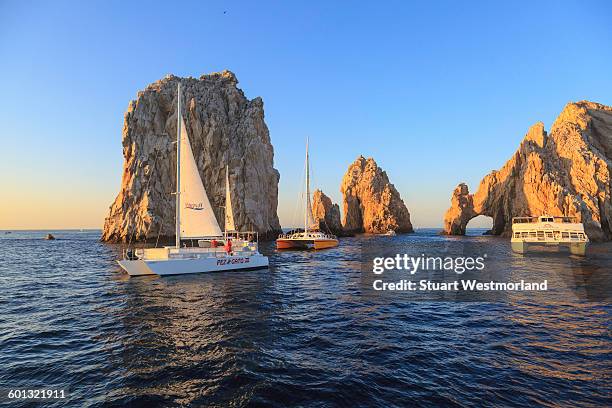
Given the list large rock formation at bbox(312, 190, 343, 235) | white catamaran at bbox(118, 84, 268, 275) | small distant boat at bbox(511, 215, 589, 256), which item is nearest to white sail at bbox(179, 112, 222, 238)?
white catamaran at bbox(118, 84, 268, 275)

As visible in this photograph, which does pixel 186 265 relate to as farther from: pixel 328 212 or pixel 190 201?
pixel 328 212

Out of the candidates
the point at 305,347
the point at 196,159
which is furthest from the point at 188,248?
the point at 196,159

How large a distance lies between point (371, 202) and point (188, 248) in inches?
4140

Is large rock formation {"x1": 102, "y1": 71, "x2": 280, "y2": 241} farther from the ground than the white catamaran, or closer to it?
farther from the ground

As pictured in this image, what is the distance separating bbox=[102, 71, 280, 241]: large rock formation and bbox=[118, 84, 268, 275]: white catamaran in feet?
174

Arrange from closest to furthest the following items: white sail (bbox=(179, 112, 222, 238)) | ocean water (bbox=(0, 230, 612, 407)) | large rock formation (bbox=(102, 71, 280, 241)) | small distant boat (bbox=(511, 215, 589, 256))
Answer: ocean water (bbox=(0, 230, 612, 407)) → white sail (bbox=(179, 112, 222, 238)) → small distant boat (bbox=(511, 215, 589, 256)) → large rock formation (bbox=(102, 71, 280, 241))

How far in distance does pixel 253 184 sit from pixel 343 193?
5548 centimetres

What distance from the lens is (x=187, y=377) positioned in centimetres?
830

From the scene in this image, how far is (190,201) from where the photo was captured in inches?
1049

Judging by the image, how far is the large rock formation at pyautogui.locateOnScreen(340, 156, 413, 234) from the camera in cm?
12256

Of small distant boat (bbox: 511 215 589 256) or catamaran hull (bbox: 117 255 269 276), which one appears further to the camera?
small distant boat (bbox: 511 215 589 256)

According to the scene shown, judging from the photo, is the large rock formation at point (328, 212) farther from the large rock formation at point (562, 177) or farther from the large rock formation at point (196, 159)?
the large rock formation at point (562, 177)

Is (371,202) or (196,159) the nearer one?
(196,159)

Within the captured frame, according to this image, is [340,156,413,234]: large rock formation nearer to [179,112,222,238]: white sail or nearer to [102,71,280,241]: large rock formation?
[102,71,280,241]: large rock formation
